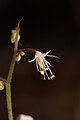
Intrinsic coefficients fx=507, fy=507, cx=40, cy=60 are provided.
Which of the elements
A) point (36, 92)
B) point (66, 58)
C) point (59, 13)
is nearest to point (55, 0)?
point (59, 13)

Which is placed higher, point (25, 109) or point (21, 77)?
point (21, 77)

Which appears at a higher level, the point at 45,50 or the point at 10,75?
the point at 45,50

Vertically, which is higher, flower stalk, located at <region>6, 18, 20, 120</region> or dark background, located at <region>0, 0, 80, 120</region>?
dark background, located at <region>0, 0, 80, 120</region>

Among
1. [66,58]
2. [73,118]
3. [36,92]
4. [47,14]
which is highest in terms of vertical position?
[47,14]

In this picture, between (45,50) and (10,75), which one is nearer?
(10,75)

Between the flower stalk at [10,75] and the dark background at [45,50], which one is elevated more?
the dark background at [45,50]

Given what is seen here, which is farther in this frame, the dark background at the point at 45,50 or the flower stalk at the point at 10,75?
the dark background at the point at 45,50

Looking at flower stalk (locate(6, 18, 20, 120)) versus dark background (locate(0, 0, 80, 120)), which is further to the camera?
dark background (locate(0, 0, 80, 120))

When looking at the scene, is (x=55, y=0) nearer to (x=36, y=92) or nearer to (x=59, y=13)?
(x=59, y=13)
